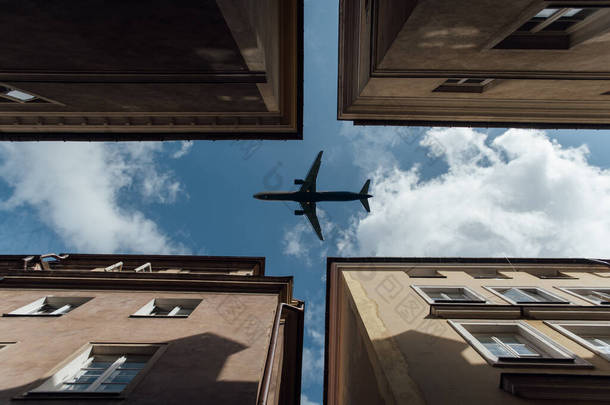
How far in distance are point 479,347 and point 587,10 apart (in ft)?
37.7

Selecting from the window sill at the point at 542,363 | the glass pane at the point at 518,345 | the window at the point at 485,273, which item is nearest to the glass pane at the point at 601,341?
the window sill at the point at 542,363

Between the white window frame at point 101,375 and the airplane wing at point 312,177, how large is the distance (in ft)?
64.1

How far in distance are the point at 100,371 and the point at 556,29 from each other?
725 inches

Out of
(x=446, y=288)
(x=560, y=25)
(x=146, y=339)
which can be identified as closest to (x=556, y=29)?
(x=560, y=25)

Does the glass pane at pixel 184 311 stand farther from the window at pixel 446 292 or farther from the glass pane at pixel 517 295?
the glass pane at pixel 517 295

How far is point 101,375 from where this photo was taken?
6.84 metres

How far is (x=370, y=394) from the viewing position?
9.13 metres

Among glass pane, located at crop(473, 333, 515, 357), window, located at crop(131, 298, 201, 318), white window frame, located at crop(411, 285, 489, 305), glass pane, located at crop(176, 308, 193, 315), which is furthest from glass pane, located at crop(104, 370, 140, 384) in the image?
glass pane, located at crop(473, 333, 515, 357)

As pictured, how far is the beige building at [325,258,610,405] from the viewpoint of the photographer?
22.6 ft

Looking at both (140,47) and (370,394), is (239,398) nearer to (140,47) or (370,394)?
(370,394)

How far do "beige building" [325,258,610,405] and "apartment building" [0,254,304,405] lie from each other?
3331 millimetres

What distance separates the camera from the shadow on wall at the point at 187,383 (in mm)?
5922

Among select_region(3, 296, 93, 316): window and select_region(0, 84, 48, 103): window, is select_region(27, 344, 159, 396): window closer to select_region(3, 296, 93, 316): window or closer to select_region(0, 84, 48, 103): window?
select_region(3, 296, 93, 316): window

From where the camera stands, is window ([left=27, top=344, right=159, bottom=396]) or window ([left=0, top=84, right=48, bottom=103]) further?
window ([left=0, top=84, right=48, bottom=103])
